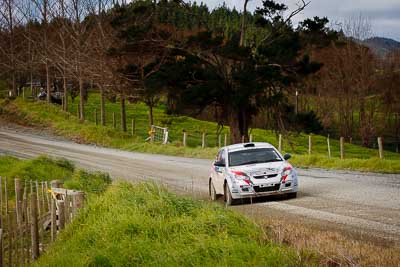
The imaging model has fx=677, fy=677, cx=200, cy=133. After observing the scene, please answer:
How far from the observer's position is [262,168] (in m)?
17.9

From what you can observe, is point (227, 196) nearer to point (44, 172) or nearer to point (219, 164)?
point (219, 164)

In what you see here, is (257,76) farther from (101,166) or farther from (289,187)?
(289,187)

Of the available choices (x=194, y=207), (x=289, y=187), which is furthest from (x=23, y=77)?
(x=194, y=207)

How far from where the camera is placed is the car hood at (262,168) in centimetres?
1781

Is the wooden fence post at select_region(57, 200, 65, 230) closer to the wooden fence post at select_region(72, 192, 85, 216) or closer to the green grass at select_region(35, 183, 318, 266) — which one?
the wooden fence post at select_region(72, 192, 85, 216)

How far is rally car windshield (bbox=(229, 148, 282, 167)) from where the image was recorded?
18.8 m

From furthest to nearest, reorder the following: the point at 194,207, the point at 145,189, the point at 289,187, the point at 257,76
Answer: the point at 257,76 < the point at 289,187 < the point at 145,189 < the point at 194,207

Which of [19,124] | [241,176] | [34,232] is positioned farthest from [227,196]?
[19,124]

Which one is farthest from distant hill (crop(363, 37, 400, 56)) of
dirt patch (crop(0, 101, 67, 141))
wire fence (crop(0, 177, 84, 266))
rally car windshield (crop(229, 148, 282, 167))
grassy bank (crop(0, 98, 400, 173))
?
wire fence (crop(0, 177, 84, 266))

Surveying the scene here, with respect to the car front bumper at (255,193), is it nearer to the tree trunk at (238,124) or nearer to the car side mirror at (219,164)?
the car side mirror at (219,164)

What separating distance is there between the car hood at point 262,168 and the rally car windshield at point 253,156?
17.4 inches

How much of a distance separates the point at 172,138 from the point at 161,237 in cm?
4633

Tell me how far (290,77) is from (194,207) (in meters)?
30.4

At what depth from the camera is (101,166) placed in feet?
98.7
